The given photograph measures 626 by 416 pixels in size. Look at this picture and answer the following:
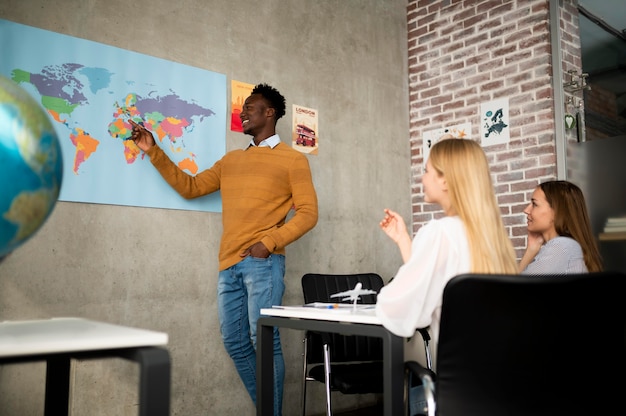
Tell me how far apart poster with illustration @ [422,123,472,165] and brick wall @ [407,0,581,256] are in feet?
0.11

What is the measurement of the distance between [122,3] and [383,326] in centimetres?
229

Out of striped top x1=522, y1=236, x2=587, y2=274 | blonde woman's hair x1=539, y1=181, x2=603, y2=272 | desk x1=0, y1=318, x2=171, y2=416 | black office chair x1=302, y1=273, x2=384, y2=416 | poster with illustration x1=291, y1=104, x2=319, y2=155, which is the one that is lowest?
black office chair x1=302, y1=273, x2=384, y2=416

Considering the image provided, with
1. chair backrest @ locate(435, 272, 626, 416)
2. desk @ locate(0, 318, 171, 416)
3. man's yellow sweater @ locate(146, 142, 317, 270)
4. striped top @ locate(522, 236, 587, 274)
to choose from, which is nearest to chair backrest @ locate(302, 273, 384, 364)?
man's yellow sweater @ locate(146, 142, 317, 270)

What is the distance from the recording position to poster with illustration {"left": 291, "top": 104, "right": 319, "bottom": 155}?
3.79 meters

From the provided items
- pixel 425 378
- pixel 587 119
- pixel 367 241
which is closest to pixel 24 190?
pixel 425 378

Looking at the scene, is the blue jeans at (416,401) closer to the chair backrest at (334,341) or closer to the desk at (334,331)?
the desk at (334,331)

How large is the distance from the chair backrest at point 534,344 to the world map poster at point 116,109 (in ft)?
6.78

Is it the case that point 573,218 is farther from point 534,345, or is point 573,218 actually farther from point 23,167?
point 23,167

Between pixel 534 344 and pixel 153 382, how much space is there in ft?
2.72

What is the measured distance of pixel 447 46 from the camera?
442 cm

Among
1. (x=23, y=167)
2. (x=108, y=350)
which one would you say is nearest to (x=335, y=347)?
(x=108, y=350)

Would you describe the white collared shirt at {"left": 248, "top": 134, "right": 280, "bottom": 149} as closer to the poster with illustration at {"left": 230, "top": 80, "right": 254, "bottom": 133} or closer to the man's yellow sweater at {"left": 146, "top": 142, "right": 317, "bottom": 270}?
the man's yellow sweater at {"left": 146, "top": 142, "right": 317, "bottom": 270}

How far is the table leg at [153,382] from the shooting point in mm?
1048

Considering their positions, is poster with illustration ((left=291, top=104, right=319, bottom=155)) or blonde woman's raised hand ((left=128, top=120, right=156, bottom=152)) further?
poster with illustration ((left=291, top=104, right=319, bottom=155))
